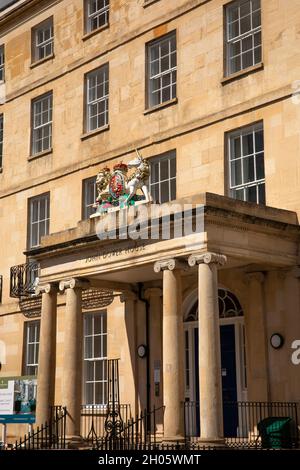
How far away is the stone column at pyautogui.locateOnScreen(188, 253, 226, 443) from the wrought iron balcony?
389 inches

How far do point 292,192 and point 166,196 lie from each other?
4451 millimetres

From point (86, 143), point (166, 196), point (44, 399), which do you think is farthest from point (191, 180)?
point (44, 399)

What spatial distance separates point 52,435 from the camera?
18.5 metres

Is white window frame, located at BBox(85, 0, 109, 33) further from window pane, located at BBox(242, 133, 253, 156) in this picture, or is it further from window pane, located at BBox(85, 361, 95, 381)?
window pane, located at BBox(85, 361, 95, 381)

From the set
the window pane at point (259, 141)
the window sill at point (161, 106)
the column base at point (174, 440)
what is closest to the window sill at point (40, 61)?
the window sill at point (161, 106)

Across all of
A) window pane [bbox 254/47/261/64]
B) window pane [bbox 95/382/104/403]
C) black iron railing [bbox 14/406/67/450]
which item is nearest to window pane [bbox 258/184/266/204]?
window pane [bbox 254/47/261/64]

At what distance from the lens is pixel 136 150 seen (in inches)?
878

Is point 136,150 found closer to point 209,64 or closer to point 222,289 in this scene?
point 209,64

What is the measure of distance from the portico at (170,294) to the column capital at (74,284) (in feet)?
0.08

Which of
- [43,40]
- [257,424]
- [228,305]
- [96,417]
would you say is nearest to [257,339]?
[228,305]

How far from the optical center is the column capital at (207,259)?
16031mm

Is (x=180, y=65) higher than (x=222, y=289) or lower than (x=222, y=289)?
higher

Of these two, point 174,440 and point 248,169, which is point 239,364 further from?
point 248,169
